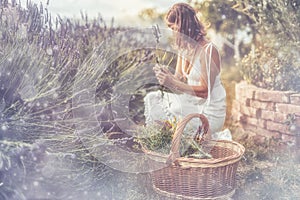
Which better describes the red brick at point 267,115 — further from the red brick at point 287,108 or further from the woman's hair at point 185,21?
the woman's hair at point 185,21

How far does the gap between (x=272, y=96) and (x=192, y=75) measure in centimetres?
34

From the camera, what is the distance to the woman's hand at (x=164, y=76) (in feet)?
4.90

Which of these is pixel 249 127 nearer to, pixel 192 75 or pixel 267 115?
pixel 267 115

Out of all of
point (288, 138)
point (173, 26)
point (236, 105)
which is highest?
point (173, 26)

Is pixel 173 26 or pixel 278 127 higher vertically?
pixel 173 26

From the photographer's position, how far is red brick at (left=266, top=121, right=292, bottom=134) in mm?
1557

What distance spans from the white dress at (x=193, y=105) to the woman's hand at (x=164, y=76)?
0.05 meters

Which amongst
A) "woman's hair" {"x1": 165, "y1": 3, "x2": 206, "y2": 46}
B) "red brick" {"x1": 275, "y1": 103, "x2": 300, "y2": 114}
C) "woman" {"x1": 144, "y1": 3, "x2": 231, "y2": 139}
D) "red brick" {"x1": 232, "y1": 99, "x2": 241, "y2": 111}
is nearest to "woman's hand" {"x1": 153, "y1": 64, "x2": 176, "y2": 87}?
"woman" {"x1": 144, "y1": 3, "x2": 231, "y2": 139}

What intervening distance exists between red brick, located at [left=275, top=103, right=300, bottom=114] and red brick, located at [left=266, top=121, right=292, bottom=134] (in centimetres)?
5

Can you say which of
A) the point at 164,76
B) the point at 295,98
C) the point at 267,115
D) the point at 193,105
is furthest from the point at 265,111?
the point at 164,76

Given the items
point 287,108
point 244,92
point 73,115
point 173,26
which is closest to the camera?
point 73,115

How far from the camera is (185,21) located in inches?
57.3

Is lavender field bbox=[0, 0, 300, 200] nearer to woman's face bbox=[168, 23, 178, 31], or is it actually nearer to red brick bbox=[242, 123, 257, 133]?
woman's face bbox=[168, 23, 178, 31]

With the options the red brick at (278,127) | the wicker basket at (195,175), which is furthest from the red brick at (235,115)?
the wicker basket at (195,175)
